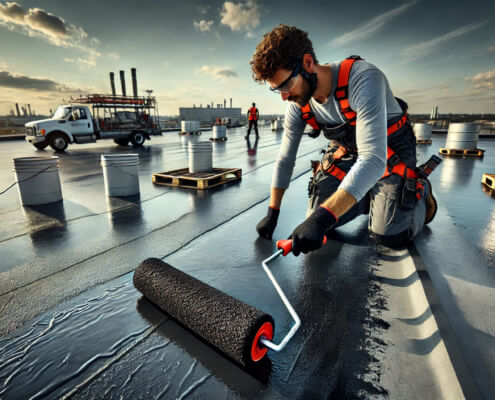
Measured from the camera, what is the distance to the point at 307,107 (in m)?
2.35

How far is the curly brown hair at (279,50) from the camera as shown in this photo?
176 cm

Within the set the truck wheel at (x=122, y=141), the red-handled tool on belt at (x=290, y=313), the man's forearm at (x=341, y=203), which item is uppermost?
the man's forearm at (x=341, y=203)

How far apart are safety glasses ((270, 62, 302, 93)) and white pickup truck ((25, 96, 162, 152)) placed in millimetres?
11335

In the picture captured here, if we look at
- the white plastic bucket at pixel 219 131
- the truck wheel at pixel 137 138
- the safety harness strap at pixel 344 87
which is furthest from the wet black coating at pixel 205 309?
the white plastic bucket at pixel 219 131

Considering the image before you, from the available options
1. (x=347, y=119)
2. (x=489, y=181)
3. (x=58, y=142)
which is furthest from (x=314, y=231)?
(x=58, y=142)

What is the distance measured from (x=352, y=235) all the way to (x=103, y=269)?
234cm

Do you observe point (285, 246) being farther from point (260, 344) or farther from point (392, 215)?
point (392, 215)

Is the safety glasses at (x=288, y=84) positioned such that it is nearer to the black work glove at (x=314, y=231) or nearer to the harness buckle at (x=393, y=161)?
the black work glove at (x=314, y=231)

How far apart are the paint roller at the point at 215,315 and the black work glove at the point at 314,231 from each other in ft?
1.37

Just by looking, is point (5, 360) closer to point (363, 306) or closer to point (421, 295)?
point (363, 306)

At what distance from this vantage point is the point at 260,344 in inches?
49.3

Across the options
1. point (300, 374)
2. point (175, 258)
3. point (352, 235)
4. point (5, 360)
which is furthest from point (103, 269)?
point (352, 235)

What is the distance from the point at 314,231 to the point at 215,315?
746mm

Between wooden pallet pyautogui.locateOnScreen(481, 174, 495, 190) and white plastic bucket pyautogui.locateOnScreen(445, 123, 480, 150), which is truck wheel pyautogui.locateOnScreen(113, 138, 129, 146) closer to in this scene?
white plastic bucket pyautogui.locateOnScreen(445, 123, 480, 150)
